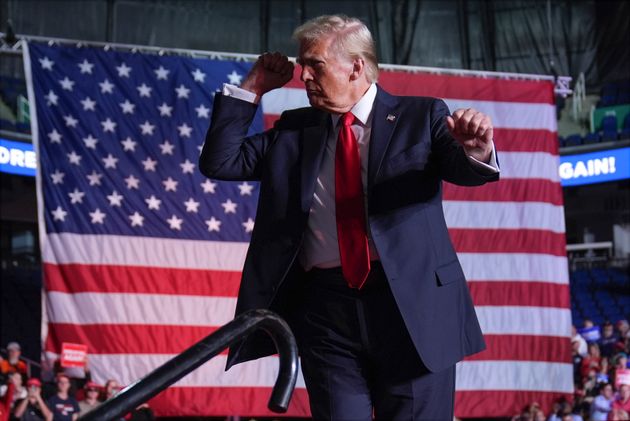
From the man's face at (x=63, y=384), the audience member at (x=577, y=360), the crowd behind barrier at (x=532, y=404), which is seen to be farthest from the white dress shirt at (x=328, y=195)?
the audience member at (x=577, y=360)

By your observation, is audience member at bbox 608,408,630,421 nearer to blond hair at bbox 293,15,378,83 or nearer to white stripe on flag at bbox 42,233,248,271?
white stripe on flag at bbox 42,233,248,271

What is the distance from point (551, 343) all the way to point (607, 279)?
31.3 feet

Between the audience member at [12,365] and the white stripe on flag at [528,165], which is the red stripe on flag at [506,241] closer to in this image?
the white stripe on flag at [528,165]

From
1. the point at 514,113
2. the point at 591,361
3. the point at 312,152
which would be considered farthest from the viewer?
the point at 591,361

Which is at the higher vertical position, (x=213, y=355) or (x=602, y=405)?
(x=213, y=355)

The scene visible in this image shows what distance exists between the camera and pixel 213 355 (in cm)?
163

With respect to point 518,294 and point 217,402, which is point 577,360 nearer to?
point 518,294

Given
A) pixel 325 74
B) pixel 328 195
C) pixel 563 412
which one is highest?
pixel 325 74

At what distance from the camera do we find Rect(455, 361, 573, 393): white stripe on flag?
24.2 feet

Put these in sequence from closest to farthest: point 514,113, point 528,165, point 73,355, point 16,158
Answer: point 73,355, point 528,165, point 514,113, point 16,158

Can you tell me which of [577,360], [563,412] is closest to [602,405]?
[563,412]

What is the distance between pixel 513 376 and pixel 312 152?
5.72 meters

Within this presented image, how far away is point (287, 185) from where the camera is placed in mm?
2160

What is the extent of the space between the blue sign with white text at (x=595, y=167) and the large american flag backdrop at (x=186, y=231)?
9.19m
